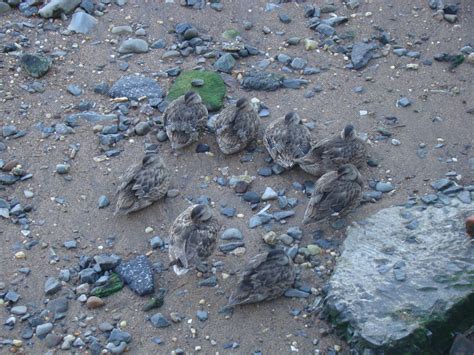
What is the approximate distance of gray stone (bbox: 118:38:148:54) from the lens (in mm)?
9836

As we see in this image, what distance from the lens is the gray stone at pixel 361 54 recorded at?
31.2 ft

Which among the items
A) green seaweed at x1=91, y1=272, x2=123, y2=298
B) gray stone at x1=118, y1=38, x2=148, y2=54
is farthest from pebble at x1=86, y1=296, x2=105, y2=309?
gray stone at x1=118, y1=38, x2=148, y2=54

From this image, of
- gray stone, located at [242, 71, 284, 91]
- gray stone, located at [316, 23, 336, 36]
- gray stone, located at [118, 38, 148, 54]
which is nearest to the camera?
gray stone, located at [242, 71, 284, 91]

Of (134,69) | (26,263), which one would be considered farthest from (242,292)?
(134,69)

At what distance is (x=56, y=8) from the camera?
10.4 meters

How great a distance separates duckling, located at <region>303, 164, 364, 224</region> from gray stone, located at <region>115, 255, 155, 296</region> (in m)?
1.52

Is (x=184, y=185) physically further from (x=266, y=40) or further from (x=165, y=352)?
(x=266, y=40)

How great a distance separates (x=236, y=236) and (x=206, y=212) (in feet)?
1.43

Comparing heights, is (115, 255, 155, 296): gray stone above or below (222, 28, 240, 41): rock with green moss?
below

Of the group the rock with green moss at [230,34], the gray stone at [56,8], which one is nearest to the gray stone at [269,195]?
the rock with green moss at [230,34]

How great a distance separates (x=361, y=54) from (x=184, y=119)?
2498 millimetres

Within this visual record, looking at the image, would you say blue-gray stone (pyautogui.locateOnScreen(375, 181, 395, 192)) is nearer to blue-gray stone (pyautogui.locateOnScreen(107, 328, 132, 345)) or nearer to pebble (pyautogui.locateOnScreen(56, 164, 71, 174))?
blue-gray stone (pyautogui.locateOnScreen(107, 328, 132, 345))

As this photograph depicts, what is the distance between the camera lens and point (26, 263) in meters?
7.27

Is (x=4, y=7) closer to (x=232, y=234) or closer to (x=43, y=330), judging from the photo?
(x=232, y=234)
